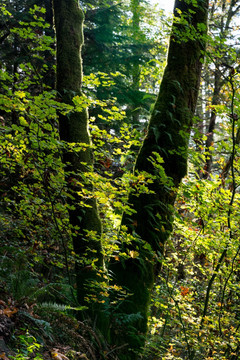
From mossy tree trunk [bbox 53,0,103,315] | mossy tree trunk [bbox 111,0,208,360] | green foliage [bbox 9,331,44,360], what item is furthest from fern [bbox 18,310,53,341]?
mossy tree trunk [bbox 111,0,208,360]

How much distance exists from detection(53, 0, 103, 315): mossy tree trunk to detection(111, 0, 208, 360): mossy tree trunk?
46 cm

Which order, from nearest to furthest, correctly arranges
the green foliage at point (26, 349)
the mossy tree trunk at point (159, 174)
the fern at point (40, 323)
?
the green foliage at point (26, 349) < the fern at point (40, 323) < the mossy tree trunk at point (159, 174)

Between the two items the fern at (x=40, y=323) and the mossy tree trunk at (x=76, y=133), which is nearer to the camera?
the fern at (x=40, y=323)

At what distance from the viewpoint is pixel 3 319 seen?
8.05ft

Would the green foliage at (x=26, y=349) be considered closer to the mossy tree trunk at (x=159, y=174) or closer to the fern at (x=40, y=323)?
the fern at (x=40, y=323)

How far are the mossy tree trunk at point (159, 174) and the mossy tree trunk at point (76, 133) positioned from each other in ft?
1.52

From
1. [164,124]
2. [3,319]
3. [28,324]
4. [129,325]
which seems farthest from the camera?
[164,124]

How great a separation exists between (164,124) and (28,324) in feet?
9.68

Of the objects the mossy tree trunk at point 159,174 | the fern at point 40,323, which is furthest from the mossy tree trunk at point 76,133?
the fern at point 40,323

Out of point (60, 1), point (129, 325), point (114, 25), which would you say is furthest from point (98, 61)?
point (129, 325)

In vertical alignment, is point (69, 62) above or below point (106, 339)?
above

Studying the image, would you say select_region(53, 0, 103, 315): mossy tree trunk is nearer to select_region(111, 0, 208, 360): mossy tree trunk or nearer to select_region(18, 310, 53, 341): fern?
select_region(111, 0, 208, 360): mossy tree trunk

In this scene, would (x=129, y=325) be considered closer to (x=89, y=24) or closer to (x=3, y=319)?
(x=3, y=319)

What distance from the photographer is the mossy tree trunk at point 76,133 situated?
4059 millimetres
